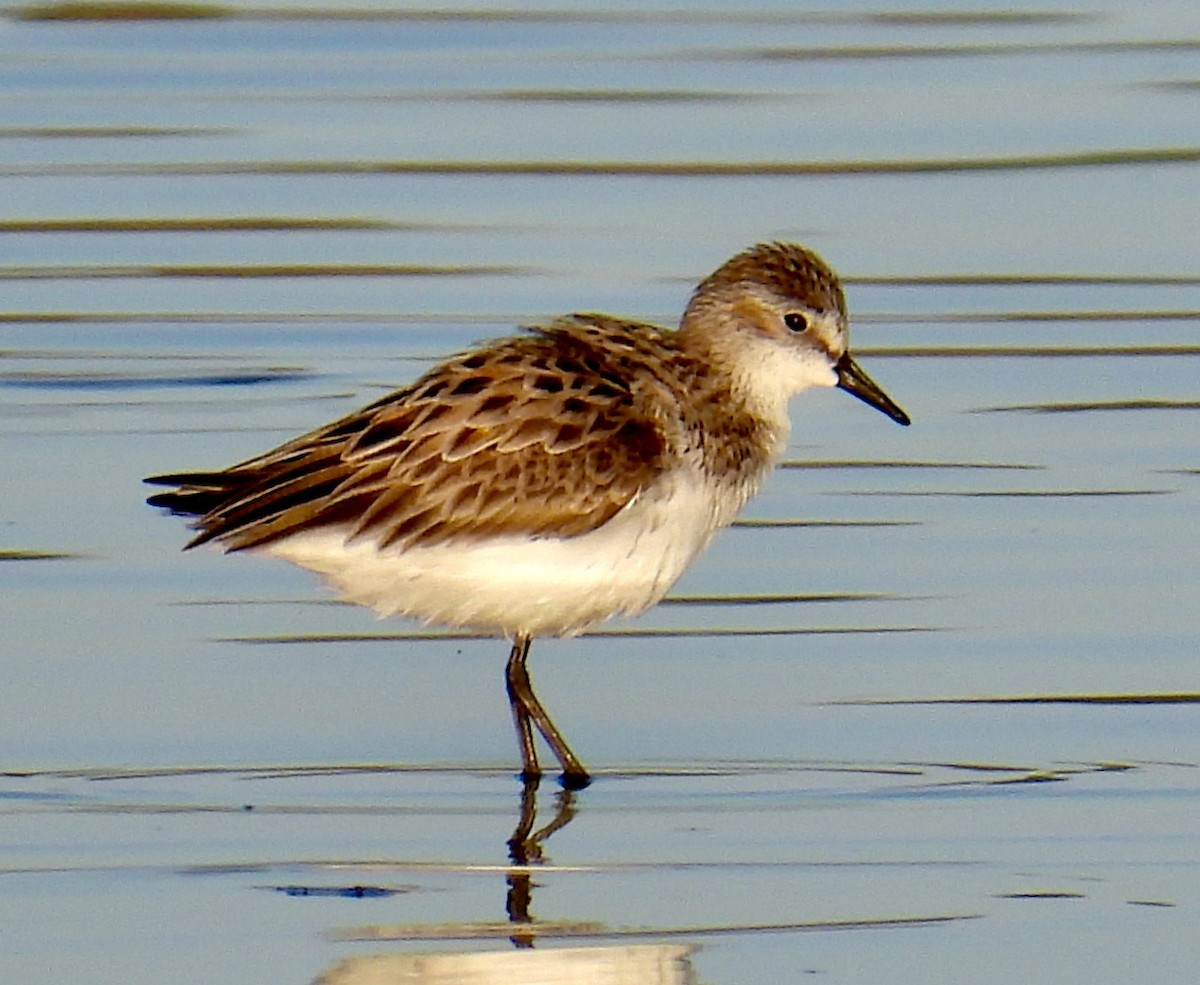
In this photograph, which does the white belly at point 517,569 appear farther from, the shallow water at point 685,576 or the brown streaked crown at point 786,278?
the brown streaked crown at point 786,278

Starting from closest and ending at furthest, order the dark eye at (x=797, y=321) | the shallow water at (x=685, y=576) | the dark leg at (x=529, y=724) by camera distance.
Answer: the shallow water at (x=685, y=576) → the dark leg at (x=529, y=724) → the dark eye at (x=797, y=321)

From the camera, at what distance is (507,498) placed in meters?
7.50

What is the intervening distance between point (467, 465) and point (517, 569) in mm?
270

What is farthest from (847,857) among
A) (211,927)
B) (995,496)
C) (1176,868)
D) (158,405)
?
(158,405)

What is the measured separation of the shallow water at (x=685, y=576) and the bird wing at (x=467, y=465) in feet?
1.73

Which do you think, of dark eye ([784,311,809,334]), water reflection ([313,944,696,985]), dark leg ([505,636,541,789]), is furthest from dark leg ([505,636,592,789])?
water reflection ([313,944,696,985])

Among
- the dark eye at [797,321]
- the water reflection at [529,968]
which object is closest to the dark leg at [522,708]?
the dark eye at [797,321]

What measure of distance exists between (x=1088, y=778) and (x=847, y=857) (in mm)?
781

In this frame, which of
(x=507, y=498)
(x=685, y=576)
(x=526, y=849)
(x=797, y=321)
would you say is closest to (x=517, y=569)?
(x=507, y=498)

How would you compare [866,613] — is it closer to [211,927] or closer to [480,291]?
[211,927]

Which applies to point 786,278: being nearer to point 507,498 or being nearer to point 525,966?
point 507,498

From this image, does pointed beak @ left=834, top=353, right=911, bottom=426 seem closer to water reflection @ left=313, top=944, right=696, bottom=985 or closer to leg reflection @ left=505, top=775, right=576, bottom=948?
leg reflection @ left=505, top=775, right=576, bottom=948

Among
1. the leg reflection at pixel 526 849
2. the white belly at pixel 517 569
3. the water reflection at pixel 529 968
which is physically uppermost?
the white belly at pixel 517 569

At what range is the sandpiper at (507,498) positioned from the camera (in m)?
7.46
